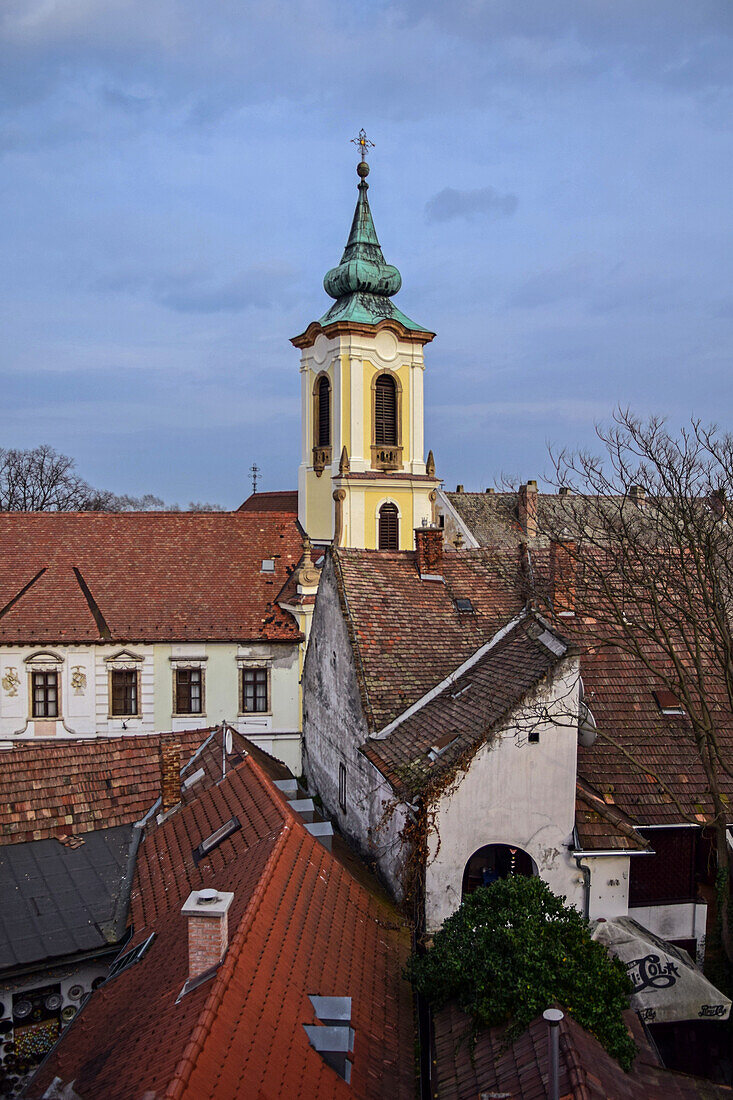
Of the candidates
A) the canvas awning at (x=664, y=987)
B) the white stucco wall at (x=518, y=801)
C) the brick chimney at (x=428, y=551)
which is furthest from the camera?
the brick chimney at (x=428, y=551)

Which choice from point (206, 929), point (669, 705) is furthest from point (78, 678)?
point (206, 929)

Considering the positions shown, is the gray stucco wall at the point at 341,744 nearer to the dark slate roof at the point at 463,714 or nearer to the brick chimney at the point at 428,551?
the dark slate roof at the point at 463,714

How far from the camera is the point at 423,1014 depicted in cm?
1112

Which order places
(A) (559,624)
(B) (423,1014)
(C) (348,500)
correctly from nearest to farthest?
(B) (423,1014) → (A) (559,624) → (C) (348,500)

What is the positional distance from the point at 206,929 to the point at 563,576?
10166 mm

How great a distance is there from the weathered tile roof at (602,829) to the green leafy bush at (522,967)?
9.13 feet

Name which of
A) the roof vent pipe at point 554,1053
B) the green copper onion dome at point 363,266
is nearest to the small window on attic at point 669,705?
the roof vent pipe at point 554,1053

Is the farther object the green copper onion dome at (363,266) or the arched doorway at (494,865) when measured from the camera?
the green copper onion dome at (363,266)

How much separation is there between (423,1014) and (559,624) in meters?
7.37

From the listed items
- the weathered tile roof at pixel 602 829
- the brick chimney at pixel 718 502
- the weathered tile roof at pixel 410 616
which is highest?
the brick chimney at pixel 718 502

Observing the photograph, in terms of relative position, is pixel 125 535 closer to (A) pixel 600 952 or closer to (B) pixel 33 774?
(B) pixel 33 774

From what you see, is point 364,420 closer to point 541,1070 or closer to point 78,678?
point 78,678

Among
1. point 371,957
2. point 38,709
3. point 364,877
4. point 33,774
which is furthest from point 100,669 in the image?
point 371,957

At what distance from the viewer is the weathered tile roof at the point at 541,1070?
7.95m
